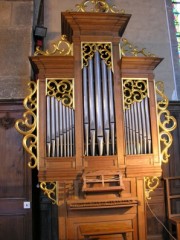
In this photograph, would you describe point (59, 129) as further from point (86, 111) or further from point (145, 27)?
point (145, 27)

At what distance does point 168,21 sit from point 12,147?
433 cm

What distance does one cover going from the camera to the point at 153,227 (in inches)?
212

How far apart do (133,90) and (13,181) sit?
99.3 inches

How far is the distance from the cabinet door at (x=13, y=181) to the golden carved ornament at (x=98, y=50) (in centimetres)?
156

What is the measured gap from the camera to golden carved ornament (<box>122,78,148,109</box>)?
4.28m

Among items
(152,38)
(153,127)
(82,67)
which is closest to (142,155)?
(153,127)

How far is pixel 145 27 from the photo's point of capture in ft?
20.7

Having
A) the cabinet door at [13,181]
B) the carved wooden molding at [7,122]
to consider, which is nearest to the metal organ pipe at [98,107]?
the cabinet door at [13,181]

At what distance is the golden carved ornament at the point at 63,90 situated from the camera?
4.14m

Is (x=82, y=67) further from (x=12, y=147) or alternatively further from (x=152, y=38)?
(x=152, y=38)

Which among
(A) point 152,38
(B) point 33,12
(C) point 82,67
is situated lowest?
(C) point 82,67

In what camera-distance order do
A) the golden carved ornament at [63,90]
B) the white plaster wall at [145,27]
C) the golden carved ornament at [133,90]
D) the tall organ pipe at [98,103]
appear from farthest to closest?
the white plaster wall at [145,27] → the golden carved ornament at [133,90] → the golden carved ornament at [63,90] → the tall organ pipe at [98,103]

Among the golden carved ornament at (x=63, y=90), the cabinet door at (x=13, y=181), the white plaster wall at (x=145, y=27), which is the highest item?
the white plaster wall at (x=145, y=27)

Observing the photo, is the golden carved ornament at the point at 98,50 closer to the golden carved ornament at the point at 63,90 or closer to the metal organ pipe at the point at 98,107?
the metal organ pipe at the point at 98,107
